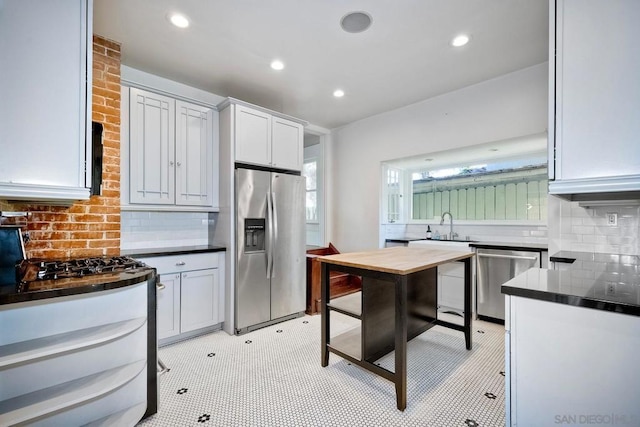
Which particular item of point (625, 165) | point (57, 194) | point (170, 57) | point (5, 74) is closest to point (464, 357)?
point (625, 165)

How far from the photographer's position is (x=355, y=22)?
88.1 inches

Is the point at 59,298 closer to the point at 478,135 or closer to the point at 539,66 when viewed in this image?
the point at 478,135

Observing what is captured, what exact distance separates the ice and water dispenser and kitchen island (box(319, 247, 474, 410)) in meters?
1.17

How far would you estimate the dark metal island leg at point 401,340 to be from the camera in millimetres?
1792

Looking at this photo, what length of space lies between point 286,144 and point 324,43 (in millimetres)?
1277

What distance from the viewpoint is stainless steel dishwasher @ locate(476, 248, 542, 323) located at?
118 inches

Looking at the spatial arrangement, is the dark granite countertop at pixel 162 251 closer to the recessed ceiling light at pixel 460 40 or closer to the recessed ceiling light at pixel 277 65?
the recessed ceiling light at pixel 277 65

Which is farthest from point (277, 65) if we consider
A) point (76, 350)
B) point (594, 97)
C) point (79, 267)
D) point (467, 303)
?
point (467, 303)

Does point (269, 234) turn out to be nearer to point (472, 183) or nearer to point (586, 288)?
point (586, 288)

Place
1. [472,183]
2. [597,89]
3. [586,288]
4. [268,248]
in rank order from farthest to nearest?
[472,183]
[268,248]
[597,89]
[586,288]

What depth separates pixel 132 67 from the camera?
289 centimetres

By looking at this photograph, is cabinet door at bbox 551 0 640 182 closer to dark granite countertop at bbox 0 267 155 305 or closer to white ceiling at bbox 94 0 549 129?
white ceiling at bbox 94 0 549 129

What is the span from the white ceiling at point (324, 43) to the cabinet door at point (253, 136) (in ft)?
1.30

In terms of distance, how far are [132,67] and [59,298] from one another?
254 centimetres
